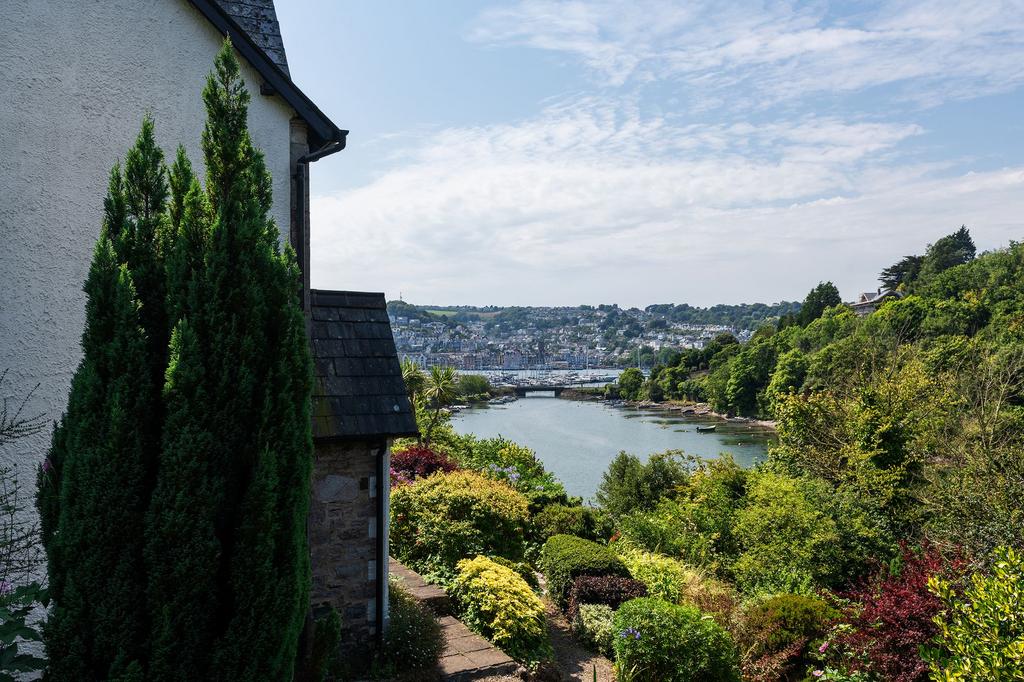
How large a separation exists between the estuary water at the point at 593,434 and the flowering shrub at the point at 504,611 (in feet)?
63.8

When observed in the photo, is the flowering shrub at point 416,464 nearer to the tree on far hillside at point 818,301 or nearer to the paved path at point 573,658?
the paved path at point 573,658

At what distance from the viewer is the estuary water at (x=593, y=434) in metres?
39.1

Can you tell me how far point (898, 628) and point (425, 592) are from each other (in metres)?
5.86

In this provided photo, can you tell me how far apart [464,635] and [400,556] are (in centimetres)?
290

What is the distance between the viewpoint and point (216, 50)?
283 inches

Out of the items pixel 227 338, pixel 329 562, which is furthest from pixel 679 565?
pixel 227 338

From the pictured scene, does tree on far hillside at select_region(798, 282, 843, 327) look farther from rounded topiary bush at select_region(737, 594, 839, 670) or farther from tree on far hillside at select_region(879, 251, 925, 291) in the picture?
rounded topiary bush at select_region(737, 594, 839, 670)

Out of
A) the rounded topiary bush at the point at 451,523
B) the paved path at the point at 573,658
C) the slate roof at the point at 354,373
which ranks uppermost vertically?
the slate roof at the point at 354,373

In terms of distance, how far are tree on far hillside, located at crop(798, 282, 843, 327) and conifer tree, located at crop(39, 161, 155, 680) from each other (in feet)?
296

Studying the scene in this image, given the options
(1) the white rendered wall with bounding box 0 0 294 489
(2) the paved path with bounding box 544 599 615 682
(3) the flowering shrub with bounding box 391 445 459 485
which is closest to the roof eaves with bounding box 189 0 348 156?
(1) the white rendered wall with bounding box 0 0 294 489

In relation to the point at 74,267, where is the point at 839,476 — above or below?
below

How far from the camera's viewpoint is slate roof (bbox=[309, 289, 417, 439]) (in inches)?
311

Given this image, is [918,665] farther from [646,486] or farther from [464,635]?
[646,486]

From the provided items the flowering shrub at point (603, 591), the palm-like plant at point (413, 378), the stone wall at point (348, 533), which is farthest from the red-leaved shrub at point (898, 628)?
the palm-like plant at point (413, 378)
